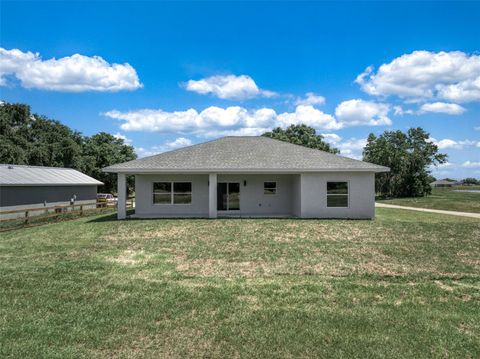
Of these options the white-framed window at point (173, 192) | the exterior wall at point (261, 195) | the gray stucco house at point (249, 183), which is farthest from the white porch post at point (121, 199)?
the exterior wall at point (261, 195)

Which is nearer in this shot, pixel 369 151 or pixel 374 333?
pixel 374 333

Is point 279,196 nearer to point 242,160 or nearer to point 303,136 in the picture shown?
point 242,160

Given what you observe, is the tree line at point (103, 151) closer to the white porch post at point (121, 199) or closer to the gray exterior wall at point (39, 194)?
the gray exterior wall at point (39, 194)

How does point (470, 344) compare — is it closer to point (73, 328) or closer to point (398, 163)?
point (73, 328)

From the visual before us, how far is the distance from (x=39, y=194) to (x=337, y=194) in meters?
21.9

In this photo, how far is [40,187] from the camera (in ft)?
88.9

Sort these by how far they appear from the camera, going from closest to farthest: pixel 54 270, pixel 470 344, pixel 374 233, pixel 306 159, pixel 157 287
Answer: pixel 470 344, pixel 157 287, pixel 54 270, pixel 374 233, pixel 306 159

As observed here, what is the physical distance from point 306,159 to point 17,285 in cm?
1489

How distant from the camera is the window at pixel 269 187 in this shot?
20.3 metres

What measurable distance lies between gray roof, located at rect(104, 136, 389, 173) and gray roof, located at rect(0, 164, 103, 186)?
432 inches

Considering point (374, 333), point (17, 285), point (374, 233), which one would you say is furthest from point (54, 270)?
point (374, 233)

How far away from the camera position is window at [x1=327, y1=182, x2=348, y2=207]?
18.3m

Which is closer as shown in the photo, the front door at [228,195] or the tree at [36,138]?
the front door at [228,195]

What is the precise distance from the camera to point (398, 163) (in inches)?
1727
